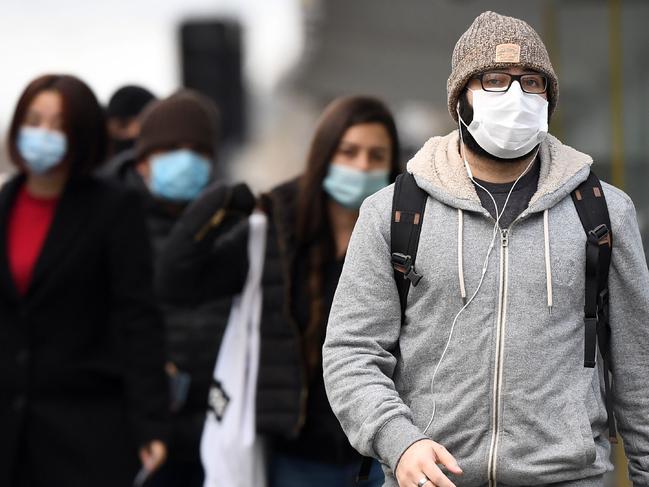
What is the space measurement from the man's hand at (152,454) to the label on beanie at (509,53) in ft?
7.89

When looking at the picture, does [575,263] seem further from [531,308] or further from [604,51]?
[604,51]

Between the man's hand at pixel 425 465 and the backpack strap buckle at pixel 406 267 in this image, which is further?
the backpack strap buckle at pixel 406 267

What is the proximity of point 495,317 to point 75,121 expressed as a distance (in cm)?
251

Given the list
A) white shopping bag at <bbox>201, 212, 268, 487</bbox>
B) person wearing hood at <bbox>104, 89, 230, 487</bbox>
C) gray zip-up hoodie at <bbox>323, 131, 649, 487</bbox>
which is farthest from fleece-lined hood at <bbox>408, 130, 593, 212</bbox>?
person wearing hood at <bbox>104, 89, 230, 487</bbox>

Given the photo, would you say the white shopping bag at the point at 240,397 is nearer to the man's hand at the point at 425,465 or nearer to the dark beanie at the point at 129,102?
the man's hand at the point at 425,465

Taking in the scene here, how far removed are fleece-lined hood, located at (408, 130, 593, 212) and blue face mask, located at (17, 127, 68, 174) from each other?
81.8 inches

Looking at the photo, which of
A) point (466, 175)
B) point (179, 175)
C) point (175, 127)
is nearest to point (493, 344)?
point (466, 175)

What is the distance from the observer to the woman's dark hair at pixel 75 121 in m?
5.12

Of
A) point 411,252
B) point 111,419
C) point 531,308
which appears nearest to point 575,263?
point 531,308

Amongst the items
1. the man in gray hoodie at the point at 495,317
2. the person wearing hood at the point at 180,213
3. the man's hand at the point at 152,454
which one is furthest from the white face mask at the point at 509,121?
the man's hand at the point at 152,454

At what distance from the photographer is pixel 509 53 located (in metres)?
3.15

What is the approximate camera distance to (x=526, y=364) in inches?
119

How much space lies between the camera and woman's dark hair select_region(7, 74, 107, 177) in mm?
Result: 5125

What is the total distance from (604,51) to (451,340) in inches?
198
